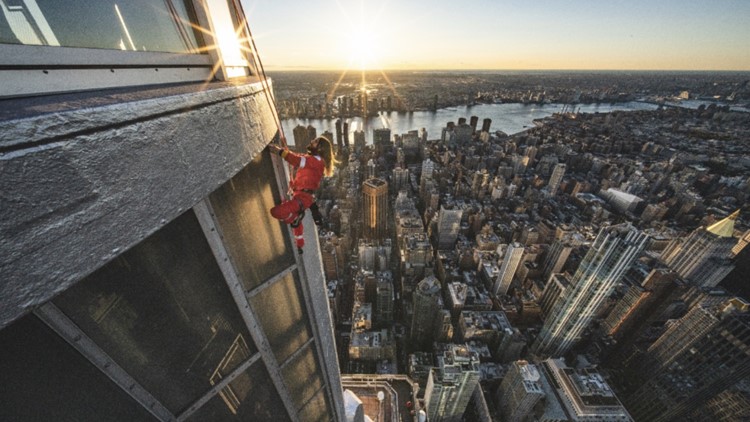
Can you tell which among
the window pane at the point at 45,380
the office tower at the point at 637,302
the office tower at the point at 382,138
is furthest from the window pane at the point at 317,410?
the office tower at the point at 382,138

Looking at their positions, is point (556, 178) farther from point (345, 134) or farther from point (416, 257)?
point (345, 134)

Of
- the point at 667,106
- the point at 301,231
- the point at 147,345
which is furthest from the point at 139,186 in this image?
the point at 667,106

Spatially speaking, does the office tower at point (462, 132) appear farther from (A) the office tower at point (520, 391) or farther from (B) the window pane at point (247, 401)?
(B) the window pane at point (247, 401)

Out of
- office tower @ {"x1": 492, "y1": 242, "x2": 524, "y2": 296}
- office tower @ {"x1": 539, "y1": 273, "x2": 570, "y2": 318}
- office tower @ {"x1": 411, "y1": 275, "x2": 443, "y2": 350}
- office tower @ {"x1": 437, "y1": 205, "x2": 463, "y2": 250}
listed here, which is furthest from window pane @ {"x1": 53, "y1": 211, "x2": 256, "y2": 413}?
office tower @ {"x1": 437, "y1": 205, "x2": 463, "y2": 250}

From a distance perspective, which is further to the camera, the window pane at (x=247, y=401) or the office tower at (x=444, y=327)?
the office tower at (x=444, y=327)

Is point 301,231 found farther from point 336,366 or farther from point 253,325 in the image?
point 336,366

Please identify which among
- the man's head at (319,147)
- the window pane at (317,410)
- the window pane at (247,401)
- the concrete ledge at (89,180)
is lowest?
the window pane at (317,410)
